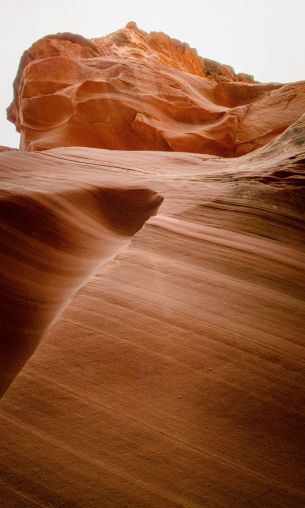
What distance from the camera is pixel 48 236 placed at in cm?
370

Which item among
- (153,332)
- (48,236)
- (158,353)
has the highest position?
(48,236)

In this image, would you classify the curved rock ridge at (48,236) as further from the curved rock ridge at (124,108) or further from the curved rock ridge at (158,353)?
the curved rock ridge at (124,108)

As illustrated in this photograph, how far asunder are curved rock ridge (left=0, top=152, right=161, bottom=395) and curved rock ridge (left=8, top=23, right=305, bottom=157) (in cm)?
622

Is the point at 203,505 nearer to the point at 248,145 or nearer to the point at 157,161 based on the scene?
the point at 157,161

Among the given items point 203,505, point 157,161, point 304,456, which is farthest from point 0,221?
point 157,161

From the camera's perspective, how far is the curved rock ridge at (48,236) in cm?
263

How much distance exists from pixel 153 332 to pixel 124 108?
33.7 ft

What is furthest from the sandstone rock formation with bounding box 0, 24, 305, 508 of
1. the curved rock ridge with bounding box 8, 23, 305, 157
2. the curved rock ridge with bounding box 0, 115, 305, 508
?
the curved rock ridge with bounding box 8, 23, 305, 157

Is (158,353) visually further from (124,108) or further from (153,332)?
(124,108)

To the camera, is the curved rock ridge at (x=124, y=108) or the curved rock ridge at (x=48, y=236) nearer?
the curved rock ridge at (x=48, y=236)

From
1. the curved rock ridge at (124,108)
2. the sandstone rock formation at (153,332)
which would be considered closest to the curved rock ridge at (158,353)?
the sandstone rock formation at (153,332)

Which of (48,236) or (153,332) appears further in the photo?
(48,236)

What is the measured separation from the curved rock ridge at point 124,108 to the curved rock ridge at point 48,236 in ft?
20.4

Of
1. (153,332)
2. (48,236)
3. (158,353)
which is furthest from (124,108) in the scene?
(158,353)
